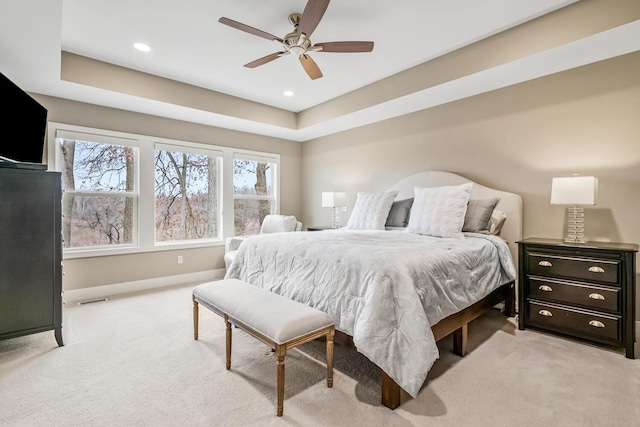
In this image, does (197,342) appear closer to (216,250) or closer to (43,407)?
(43,407)

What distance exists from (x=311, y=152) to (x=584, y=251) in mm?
4270

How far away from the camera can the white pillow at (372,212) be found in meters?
3.71

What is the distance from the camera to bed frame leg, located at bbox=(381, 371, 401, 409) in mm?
1646

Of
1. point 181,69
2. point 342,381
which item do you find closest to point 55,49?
point 181,69

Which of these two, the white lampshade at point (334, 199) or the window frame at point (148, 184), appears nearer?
the window frame at point (148, 184)

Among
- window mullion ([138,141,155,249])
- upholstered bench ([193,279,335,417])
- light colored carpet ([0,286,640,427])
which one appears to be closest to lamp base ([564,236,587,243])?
light colored carpet ([0,286,640,427])

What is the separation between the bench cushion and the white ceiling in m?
2.18

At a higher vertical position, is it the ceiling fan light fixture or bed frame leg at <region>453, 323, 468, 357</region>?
the ceiling fan light fixture

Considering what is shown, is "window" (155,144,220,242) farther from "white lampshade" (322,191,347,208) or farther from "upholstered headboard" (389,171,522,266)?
"upholstered headboard" (389,171,522,266)

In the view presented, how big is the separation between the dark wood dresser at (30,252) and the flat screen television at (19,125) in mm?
398

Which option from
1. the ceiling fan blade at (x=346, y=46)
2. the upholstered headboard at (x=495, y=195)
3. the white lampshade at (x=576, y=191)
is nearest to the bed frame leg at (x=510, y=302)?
the upholstered headboard at (x=495, y=195)

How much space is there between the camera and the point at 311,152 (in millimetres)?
5762

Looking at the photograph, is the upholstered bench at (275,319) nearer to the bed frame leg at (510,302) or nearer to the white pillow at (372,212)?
the white pillow at (372,212)

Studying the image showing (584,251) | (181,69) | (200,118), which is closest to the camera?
(584,251)
